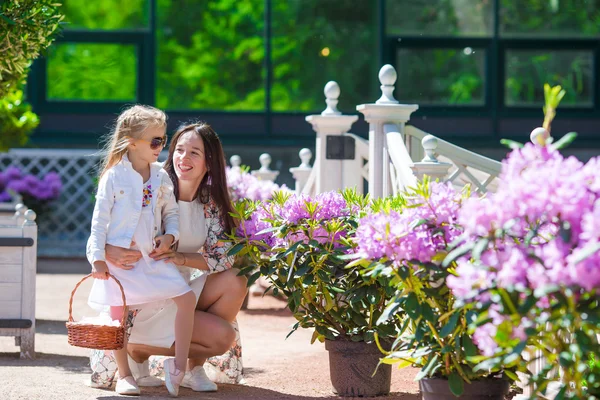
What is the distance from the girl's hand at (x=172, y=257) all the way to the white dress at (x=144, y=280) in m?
0.02

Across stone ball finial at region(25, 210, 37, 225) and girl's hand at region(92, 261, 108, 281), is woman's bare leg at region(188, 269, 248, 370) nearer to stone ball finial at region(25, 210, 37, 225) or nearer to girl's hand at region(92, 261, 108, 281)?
girl's hand at region(92, 261, 108, 281)

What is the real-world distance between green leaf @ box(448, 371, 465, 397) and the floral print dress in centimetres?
154

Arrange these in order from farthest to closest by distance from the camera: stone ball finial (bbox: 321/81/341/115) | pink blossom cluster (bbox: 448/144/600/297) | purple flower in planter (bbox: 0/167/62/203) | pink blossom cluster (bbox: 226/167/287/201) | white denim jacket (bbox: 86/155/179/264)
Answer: purple flower in planter (bbox: 0/167/62/203) < pink blossom cluster (bbox: 226/167/287/201) < stone ball finial (bbox: 321/81/341/115) < white denim jacket (bbox: 86/155/179/264) < pink blossom cluster (bbox: 448/144/600/297)

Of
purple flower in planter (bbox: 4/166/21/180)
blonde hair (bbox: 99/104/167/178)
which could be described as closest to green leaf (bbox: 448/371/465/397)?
blonde hair (bbox: 99/104/167/178)

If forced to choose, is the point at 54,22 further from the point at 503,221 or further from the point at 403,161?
the point at 503,221

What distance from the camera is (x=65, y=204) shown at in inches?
476

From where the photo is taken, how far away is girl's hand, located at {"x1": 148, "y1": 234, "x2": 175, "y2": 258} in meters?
4.59

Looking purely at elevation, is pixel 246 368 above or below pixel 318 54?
below

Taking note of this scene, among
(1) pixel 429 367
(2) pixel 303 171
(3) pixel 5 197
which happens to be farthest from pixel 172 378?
(3) pixel 5 197

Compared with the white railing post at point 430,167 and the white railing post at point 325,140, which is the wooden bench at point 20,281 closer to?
the white railing post at point 325,140

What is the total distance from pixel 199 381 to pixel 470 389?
1567mm

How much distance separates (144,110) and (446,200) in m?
1.73

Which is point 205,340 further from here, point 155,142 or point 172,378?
point 155,142

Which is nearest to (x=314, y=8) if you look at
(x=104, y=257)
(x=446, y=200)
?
(x=104, y=257)
